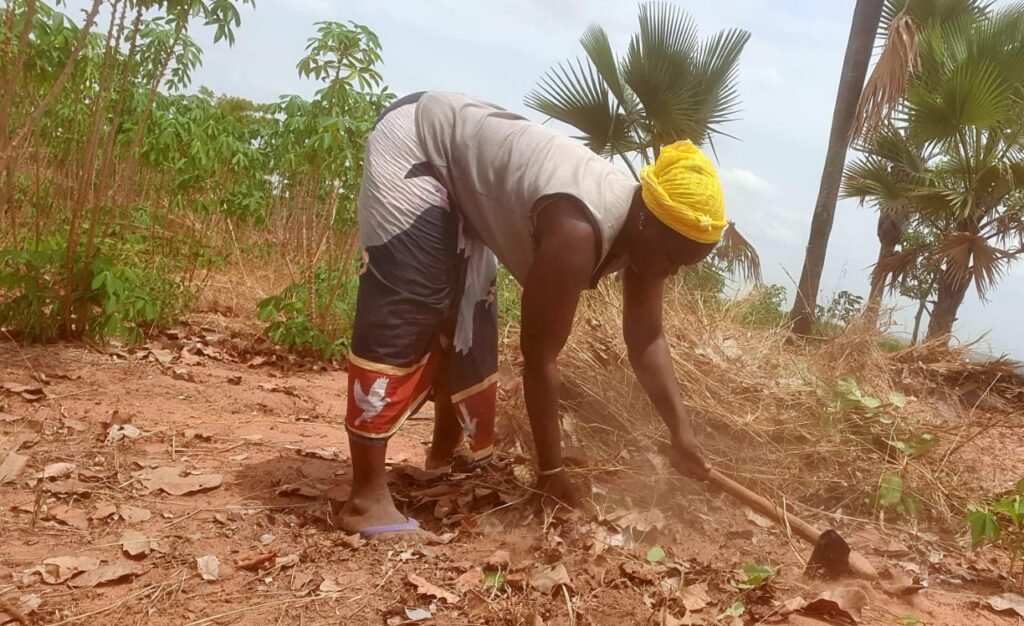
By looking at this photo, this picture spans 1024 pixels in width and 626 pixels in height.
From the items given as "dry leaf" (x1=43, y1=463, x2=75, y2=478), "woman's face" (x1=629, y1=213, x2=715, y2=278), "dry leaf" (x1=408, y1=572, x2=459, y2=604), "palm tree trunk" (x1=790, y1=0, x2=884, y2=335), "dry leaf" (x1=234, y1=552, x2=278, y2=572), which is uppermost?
"palm tree trunk" (x1=790, y1=0, x2=884, y2=335)

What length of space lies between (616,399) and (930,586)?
1.27 m

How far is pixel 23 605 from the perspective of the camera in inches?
68.5

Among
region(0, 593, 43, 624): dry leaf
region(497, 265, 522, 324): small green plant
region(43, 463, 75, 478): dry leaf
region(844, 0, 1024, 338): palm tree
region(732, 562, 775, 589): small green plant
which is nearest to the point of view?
region(0, 593, 43, 624): dry leaf

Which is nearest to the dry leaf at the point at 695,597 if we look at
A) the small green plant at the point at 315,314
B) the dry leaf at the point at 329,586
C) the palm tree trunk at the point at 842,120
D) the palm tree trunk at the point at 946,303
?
the dry leaf at the point at 329,586

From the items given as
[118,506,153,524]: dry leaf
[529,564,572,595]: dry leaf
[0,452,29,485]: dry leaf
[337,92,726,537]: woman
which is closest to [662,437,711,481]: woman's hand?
[337,92,726,537]: woman

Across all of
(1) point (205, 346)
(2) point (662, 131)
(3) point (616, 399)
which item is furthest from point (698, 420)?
(2) point (662, 131)

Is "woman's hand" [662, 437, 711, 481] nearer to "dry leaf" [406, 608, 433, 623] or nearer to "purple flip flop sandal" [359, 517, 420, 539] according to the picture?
"purple flip flop sandal" [359, 517, 420, 539]

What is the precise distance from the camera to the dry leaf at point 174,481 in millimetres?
2467

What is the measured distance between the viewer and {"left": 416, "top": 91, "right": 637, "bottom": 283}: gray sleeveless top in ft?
6.63

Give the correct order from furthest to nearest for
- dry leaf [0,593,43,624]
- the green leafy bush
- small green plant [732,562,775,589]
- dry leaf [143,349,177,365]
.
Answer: dry leaf [143,349,177,365] < the green leafy bush < small green plant [732,562,775,589] < dry leaf [0,593,43,624]

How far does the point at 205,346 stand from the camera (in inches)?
170

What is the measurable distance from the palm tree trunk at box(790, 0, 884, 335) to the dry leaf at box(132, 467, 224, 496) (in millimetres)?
5219

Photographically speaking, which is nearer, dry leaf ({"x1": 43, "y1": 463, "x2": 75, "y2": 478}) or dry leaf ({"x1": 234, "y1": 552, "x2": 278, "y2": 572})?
dry leaf ({"x1": 234, "y1": 552, "x2": 278, "y2": 572})

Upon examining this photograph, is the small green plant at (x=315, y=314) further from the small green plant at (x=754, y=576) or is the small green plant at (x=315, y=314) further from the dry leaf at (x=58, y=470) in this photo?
the small green plant at (x=754, y=576)
